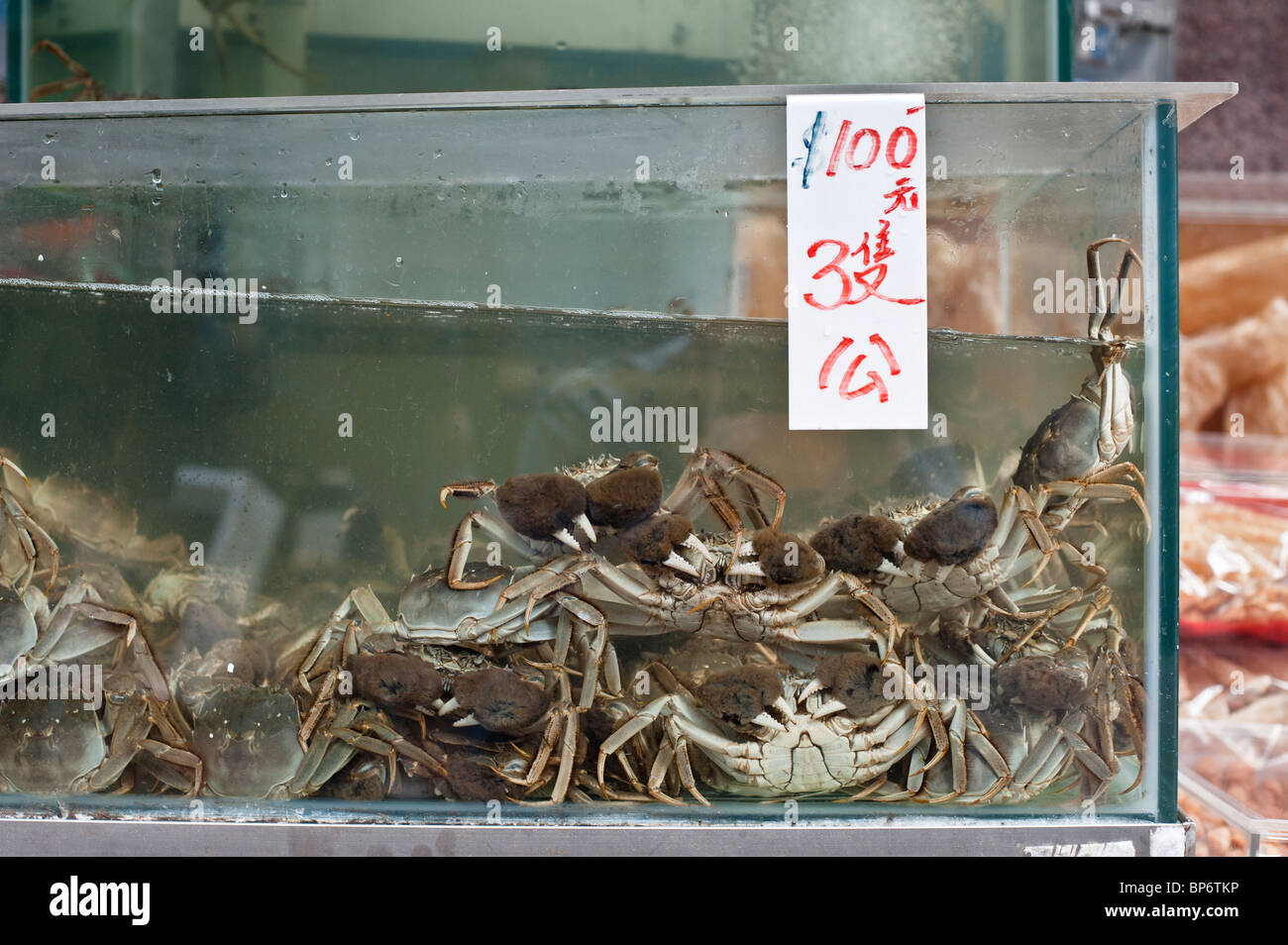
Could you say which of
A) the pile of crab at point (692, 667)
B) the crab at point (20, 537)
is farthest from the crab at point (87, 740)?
the crab at point (20, 537)

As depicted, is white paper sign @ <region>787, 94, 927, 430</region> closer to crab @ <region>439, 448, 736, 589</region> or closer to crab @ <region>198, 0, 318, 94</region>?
crab @ <region>439, 448, 736, 589</region>

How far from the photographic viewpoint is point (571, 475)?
4.96 ft

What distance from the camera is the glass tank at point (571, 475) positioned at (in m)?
1.48

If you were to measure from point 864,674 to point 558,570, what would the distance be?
0.49m

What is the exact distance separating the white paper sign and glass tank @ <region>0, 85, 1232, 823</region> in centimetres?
4

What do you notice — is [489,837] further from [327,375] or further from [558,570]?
[327,375]

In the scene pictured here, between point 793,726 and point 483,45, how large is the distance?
5.15 feet

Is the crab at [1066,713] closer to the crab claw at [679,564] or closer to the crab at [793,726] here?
the crab at [793,726]

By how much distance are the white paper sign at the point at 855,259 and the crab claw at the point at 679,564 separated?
280 mm

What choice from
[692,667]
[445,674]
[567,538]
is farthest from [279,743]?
[692,667]

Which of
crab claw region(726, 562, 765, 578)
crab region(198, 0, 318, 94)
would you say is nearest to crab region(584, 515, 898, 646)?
crab claw region(726, 562, 765, 578)

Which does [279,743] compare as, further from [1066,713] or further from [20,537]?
[1066,713]

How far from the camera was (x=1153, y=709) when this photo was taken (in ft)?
4.90

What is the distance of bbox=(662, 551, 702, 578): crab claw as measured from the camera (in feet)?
4.86
